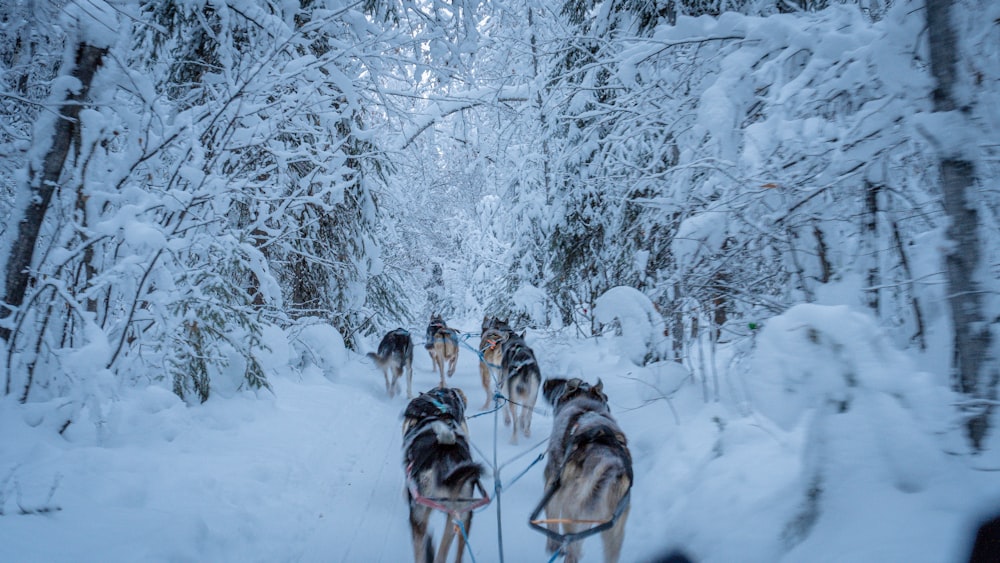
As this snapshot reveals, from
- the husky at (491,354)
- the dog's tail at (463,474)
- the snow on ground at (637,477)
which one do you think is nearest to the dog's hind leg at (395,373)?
the husky at (491,354)

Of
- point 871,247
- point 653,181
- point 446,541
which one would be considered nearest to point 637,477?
point 446,541

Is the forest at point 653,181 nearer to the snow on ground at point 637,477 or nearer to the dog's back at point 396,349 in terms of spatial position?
the snow on ground at point 637,477

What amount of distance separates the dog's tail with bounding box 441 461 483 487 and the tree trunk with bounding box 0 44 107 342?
352 centimetres

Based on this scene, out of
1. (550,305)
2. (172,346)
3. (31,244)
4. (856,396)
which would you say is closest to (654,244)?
(856,396)

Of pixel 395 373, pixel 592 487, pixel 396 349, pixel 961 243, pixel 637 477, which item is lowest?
pixel 637 477

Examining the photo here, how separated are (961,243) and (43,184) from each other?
6039 millimetres

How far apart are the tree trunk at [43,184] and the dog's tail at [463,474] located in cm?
352

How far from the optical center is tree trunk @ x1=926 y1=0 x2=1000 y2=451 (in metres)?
2.21

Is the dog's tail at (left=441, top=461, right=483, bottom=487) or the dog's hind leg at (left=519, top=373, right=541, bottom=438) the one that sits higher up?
the dog's tail at (left=441, top=461, right=483, bottom=487)

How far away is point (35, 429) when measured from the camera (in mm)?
3344

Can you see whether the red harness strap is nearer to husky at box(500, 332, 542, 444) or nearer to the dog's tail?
the dog's tail

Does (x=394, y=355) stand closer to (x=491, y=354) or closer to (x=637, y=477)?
(x=491, y=354)

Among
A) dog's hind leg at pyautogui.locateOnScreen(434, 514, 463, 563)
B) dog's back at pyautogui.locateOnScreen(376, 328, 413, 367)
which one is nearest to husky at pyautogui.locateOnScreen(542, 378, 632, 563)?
dog's hind leg at pyautogui.locateOnScreen(434, 514, 463, 563)

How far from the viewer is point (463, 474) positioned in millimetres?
3018
